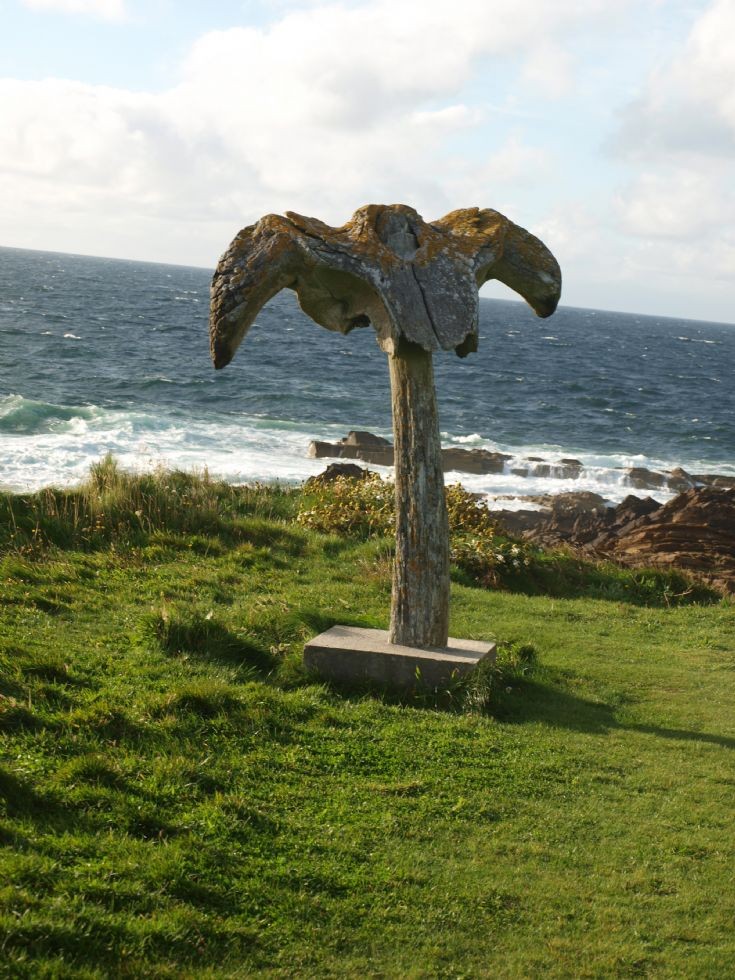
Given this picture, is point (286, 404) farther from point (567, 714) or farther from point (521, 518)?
point (567, 714)

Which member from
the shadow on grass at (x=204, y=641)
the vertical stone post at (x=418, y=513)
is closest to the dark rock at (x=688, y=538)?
the vertical stone post at (x=418, y=513)

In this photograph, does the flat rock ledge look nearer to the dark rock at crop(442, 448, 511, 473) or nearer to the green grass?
the green grass

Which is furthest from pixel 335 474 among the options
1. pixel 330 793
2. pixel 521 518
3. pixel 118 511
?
pixel 330 793

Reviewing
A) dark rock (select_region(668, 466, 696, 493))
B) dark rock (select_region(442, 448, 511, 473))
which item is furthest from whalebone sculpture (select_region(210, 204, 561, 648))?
dark rock (select_region(668, 466, 696, 493))

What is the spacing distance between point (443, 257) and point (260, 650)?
3.28m

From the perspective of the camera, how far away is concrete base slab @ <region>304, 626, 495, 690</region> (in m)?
7.95

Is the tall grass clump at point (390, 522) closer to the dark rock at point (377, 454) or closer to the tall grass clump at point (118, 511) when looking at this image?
the tall grass clump at point (118, 511)

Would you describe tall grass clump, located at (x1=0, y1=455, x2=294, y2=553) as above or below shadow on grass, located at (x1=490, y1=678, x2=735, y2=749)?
above

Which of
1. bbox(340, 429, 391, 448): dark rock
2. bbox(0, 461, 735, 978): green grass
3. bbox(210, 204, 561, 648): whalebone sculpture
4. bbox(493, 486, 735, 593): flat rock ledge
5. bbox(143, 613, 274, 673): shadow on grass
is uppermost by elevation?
bbox(210, 204, 561, 648): whalebone sculpture

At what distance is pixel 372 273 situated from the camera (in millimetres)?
7406

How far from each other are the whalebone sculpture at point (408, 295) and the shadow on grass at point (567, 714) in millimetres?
714

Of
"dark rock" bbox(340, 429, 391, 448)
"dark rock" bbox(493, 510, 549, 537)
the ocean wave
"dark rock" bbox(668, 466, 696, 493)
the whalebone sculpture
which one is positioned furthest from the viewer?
"dark rock" bbox(668, 466, 696, 493)

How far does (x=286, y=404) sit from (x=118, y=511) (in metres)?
32.8

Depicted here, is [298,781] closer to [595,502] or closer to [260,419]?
[595,502]
